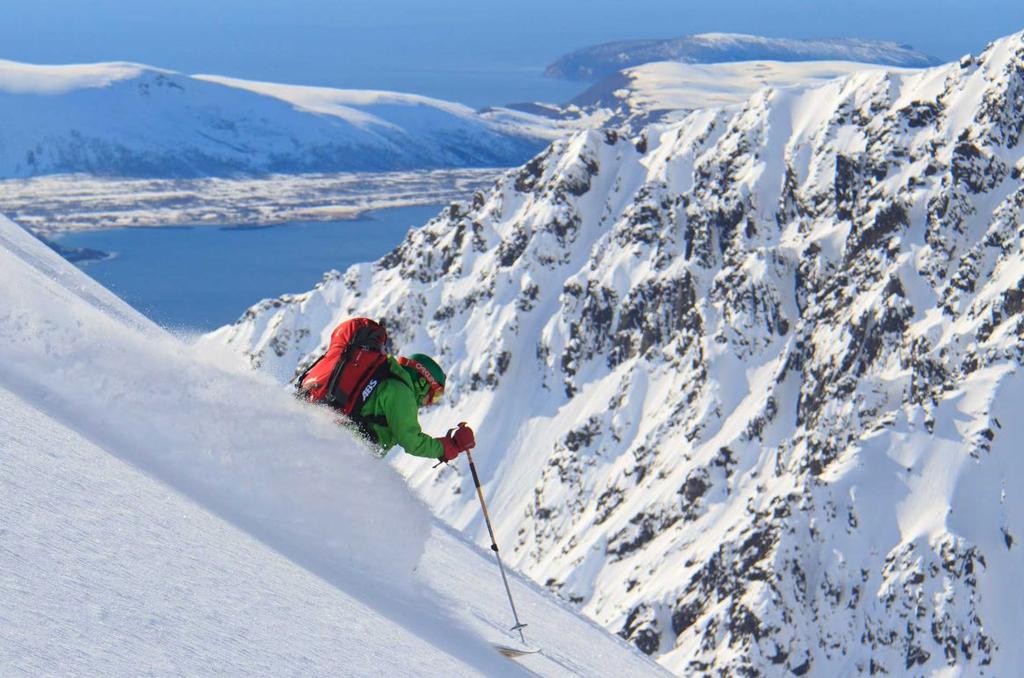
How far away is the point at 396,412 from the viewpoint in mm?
11406

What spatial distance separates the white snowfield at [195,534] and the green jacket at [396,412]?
36 cm

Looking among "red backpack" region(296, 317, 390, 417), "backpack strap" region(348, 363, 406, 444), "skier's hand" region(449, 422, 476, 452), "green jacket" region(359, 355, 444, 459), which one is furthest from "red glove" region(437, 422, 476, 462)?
"red backpack" region(296, 317, 390, 417)

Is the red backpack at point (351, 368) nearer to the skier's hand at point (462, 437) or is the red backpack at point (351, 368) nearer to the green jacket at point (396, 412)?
the green jacket at point (396, 412)

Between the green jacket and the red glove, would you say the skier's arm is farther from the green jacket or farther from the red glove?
the red glove

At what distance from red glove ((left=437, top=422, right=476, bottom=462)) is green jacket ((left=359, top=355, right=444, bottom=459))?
434 millimetres

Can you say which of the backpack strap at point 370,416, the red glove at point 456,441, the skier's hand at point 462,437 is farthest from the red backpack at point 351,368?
the skier's hand at point 462,437

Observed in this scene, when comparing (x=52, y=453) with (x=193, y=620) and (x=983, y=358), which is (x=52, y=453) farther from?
(x=983, y=358)

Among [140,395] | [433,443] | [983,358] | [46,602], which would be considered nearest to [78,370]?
[140,395]

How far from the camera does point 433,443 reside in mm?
11875

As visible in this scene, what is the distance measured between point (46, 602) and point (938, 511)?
576 feet

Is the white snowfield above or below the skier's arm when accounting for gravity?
below

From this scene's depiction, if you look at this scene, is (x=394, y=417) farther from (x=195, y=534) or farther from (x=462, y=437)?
(x=195, y=534)

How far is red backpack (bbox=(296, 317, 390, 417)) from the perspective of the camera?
1149 centimetres

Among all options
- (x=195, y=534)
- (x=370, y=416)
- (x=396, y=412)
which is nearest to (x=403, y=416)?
(x=396, y=412)
